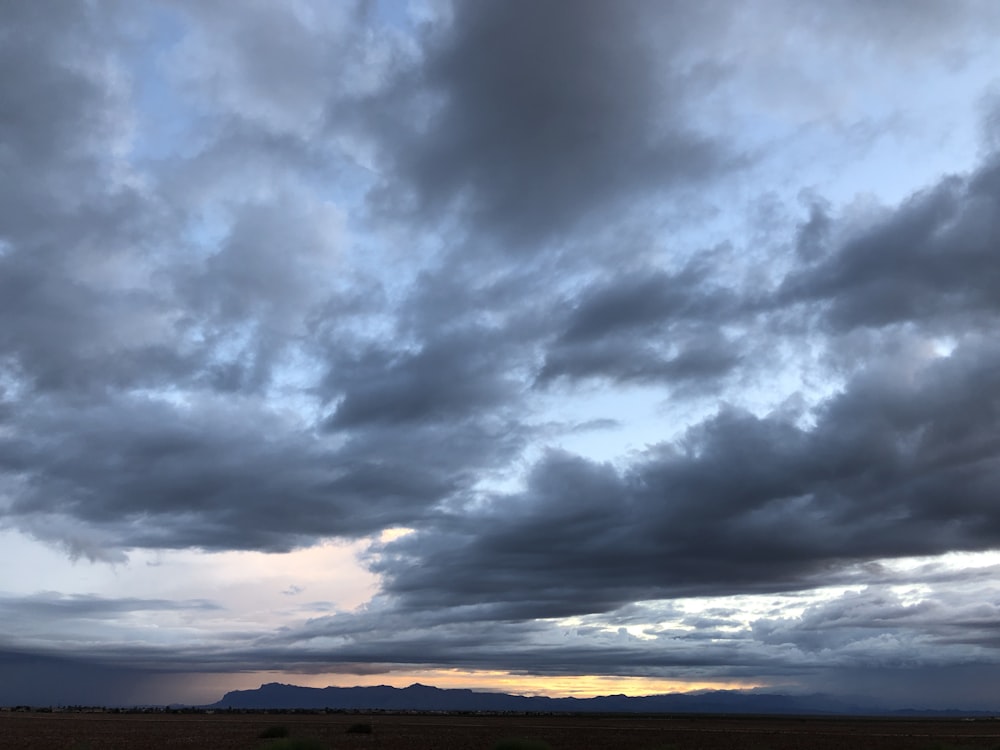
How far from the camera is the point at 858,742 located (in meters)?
116

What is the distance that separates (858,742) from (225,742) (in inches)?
3254

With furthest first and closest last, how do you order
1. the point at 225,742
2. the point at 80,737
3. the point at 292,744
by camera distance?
1. the point at 80,737
2. the point at 225,742
3. the point at 292,744

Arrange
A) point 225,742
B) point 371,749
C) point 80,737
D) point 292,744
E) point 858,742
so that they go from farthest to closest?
point 858,742
point 80,737
point 225,742
point 371,749
point 292,744

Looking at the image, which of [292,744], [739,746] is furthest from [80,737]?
[739,746]

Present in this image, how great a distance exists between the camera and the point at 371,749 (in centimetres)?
8500

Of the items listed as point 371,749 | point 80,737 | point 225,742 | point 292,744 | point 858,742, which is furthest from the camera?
point 858,742

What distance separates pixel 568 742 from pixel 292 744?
47.5m

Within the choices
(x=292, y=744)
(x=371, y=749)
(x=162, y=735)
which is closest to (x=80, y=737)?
(x=162, y=735)

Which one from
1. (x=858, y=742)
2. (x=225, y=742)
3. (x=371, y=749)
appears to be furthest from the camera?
(x=858, y=742)

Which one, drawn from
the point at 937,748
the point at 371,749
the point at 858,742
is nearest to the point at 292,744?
the point at 371,749

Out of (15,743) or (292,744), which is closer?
(292,744)

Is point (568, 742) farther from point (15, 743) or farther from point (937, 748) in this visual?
point (15, 743)

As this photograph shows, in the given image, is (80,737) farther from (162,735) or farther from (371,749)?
(371,749)

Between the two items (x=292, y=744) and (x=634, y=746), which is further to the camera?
(x=634, y=746)
